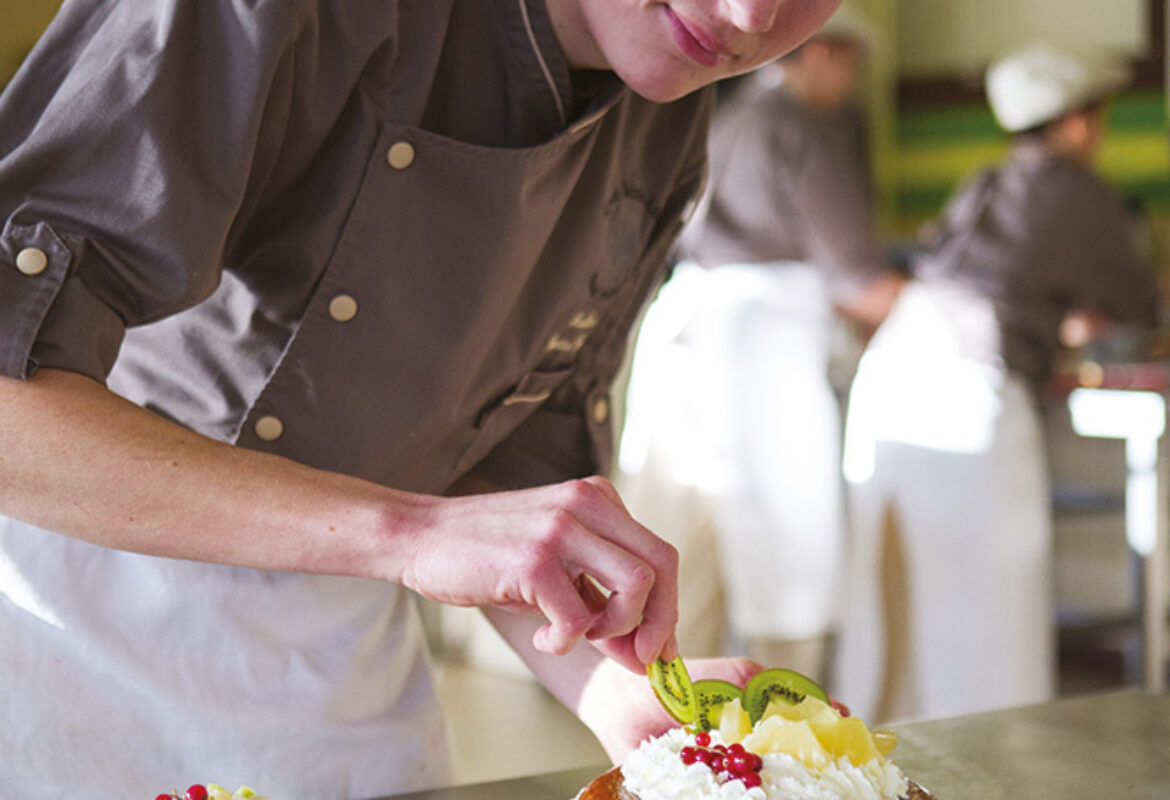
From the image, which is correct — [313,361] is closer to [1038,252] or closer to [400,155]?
[400,155]

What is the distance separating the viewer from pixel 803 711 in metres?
0.94

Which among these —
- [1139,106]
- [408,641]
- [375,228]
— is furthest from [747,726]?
[1139,106]

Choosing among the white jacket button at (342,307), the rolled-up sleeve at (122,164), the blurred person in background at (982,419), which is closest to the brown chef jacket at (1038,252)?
the blurred person in background at (982,419)

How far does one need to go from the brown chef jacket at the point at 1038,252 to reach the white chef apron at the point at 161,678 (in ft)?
8.29

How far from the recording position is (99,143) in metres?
0.80

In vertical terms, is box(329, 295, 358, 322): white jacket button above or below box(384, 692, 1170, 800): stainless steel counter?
above

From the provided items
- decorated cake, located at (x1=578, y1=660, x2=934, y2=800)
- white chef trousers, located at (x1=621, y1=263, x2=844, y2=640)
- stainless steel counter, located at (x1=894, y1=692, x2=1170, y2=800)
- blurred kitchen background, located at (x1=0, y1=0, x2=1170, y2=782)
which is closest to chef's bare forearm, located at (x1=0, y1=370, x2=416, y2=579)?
decorated cake, located at (x1=578, y1=660, x2=934, y2=800)

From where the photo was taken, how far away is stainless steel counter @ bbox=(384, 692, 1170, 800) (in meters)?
1.08

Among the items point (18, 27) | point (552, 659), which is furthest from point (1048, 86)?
point (552, 659)

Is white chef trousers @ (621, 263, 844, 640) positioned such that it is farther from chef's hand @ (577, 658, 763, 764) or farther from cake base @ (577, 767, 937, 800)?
cake base @ (577, 767, 937, 800)

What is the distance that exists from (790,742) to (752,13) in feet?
1.52

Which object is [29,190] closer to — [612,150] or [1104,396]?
[612,150]

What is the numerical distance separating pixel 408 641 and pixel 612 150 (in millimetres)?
429

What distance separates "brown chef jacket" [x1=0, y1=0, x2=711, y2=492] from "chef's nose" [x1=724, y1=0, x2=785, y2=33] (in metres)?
0.18
